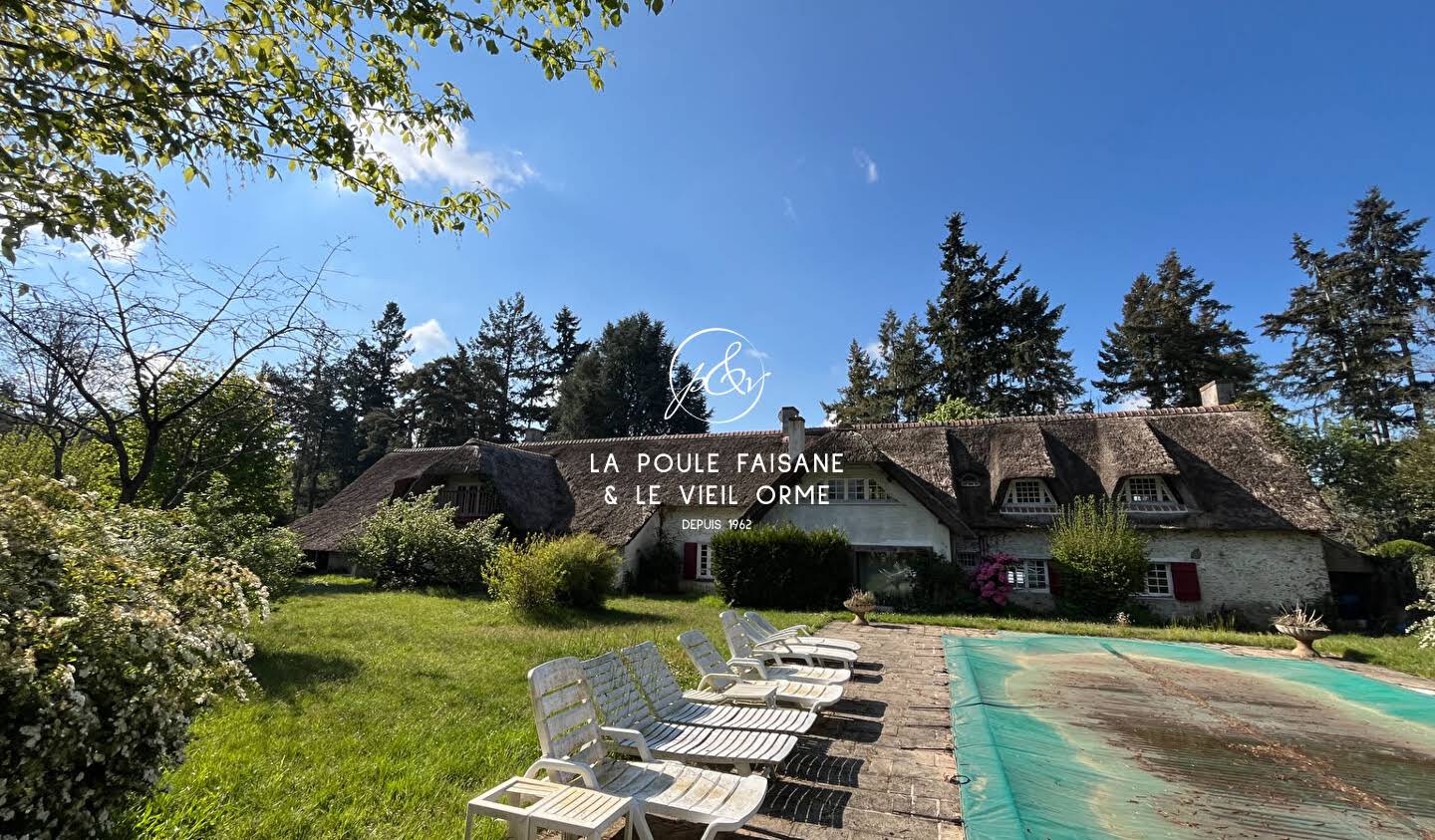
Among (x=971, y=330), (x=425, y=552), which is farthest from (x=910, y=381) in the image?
(x=425, y=552)

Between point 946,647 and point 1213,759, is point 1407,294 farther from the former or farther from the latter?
point 1213,759

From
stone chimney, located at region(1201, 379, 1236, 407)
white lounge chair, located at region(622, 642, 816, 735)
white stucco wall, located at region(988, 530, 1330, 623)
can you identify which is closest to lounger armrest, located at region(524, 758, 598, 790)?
white lounge chair, located at region(622, 642, 816, 735)

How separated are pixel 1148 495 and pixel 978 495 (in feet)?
14.9

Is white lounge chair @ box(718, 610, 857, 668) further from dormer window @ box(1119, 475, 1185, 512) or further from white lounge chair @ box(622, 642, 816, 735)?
dormer window @ box(1119, 475, 1185, 512)

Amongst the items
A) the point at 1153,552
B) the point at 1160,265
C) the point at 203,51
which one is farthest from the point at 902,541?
the point at 1160,265

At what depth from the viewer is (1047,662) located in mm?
8789

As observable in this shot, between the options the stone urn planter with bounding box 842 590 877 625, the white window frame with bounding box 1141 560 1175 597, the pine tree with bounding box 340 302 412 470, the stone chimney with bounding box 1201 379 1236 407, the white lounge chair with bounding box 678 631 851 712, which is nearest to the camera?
the white lounge chair with bounding box 678 631 851 712

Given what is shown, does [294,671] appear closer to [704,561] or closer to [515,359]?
[704,561]

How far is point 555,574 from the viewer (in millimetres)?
12844

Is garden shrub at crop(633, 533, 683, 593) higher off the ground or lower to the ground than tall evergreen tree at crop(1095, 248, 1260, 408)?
lower

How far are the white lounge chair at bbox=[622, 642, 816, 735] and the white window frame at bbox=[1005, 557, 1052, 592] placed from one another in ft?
46.8

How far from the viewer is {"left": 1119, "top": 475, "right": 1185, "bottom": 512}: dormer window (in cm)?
1708

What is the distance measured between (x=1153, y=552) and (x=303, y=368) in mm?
19809

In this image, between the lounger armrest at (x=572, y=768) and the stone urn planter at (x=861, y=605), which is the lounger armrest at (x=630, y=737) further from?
the stone urn planter at (x=861, y=605)
